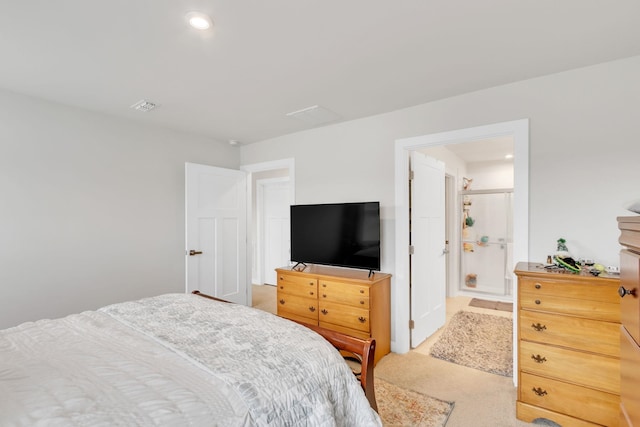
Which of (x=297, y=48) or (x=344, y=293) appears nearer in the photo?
(x=297, y=48)

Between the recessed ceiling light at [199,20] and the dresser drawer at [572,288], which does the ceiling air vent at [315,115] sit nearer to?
→ the recessed ceiling light at [199,20]

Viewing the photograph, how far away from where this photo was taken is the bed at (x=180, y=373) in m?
1.04

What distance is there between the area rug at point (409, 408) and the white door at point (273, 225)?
3.67 meters

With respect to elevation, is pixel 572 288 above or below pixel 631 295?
below

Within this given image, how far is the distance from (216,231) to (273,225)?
2.04m

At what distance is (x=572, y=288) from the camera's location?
1.95 m

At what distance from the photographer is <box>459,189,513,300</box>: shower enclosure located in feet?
17.6

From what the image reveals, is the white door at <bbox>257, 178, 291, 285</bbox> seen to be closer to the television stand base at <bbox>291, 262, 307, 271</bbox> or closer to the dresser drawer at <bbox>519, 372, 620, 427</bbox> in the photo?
the television stand base at <bbox>291, 262, 307, 271</bbox>

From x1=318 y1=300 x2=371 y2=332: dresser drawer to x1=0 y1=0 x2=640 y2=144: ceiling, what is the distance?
6.40 feet

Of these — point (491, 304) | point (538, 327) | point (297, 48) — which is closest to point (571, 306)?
point (538, 327)

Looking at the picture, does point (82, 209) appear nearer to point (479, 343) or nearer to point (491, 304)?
point (479, 343)

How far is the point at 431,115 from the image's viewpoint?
2.94 m

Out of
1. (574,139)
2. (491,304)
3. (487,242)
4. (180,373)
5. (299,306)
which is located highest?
(574,139)

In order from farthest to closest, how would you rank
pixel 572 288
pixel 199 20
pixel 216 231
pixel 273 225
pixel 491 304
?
pixel 273 225 < pixel 491 304 < pixel 216 231 < pixel 572 288 < pixel 199 20
